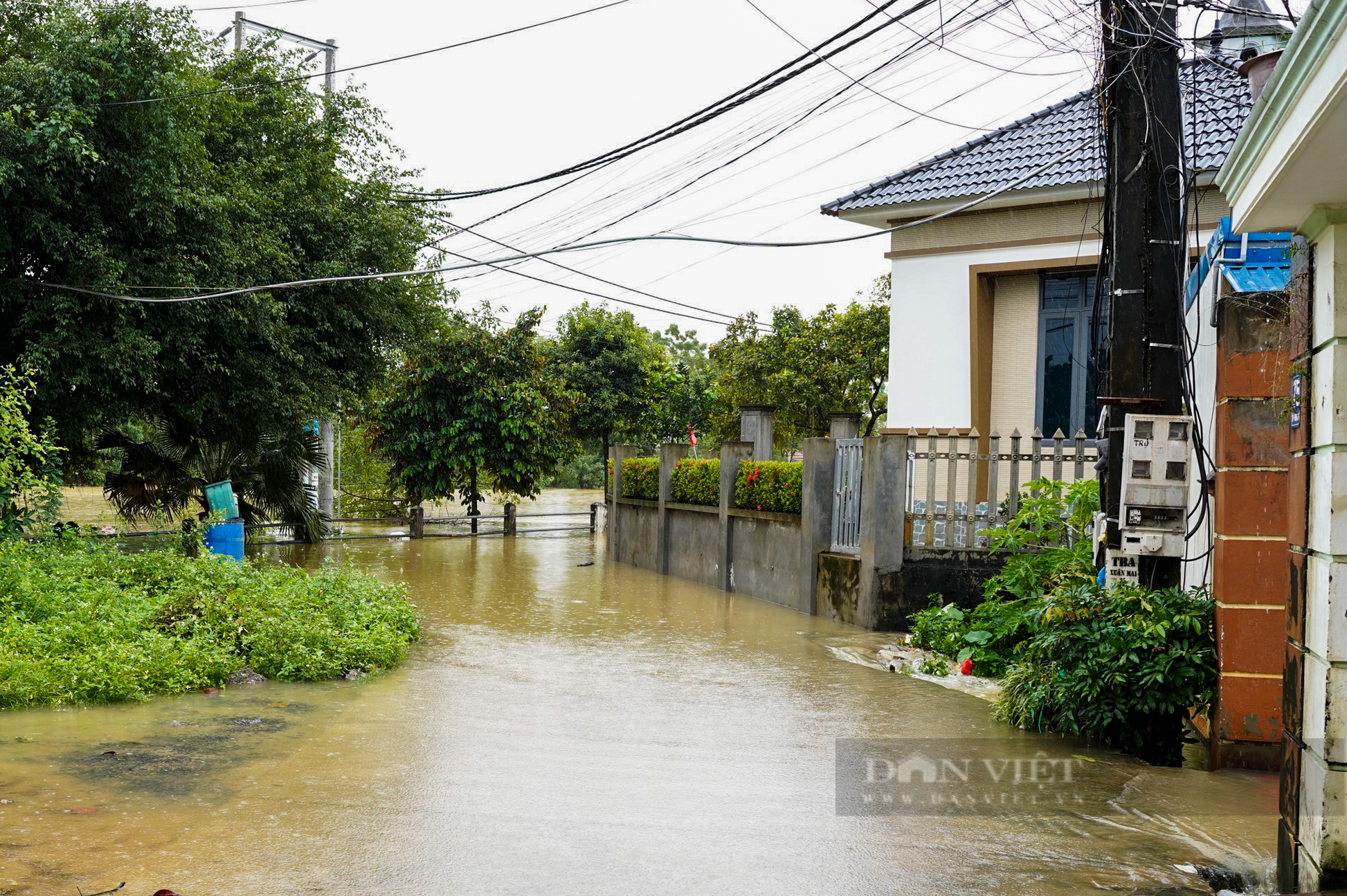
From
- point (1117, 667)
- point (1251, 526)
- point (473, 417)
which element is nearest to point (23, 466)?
point (1117, 667)

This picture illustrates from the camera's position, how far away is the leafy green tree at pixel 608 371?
32.1 metres

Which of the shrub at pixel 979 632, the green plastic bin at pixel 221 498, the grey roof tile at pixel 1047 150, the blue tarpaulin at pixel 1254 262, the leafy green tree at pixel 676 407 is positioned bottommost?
the shrub at pixel 979 632

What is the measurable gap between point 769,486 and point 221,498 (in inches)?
333

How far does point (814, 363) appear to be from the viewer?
26500mm

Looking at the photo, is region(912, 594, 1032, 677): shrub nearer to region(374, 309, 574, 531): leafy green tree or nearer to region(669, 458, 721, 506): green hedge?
region(669, 458, 721, 506): green hedge

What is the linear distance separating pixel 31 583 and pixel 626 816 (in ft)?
22.8

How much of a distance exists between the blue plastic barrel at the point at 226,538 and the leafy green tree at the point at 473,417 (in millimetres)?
8369

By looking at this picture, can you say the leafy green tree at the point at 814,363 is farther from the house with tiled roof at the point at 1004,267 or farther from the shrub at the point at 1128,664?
the shrub at the point at 1128,664

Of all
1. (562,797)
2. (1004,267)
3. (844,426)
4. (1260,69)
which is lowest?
(562,797)

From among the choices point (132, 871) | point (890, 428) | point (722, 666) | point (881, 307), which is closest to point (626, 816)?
point (132, 871)

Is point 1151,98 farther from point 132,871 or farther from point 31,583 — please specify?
point 31,583

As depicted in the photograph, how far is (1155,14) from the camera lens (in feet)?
22.5

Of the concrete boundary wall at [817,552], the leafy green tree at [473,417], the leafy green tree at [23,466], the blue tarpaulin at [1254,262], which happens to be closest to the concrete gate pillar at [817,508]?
the concrete boundary wall at [817,552]

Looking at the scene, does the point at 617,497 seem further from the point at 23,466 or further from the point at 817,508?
the point at 23,466
